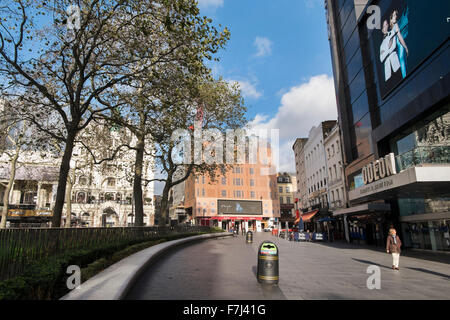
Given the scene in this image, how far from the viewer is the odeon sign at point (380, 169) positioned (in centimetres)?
1500

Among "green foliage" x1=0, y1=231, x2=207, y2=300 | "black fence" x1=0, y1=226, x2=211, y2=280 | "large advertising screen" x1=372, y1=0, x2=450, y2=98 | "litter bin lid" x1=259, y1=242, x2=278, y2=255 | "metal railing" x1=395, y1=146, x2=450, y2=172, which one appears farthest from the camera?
"large advertising screen" x1=372, y1=0, x2=450, y2=98

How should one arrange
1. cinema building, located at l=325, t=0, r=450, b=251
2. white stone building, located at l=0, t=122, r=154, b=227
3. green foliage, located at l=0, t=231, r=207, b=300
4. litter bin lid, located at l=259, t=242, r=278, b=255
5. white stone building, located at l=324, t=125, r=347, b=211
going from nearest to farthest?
green foliage, located at l=0, t=231, r=207, b=300, litter bin lid, located at l=259, t=242, r=278, b=255, cinema building, located at l=325, t=0, r=450, b=251, white stone building, located at l=324, t=125, r=347, b=211, white stone building, located at l=0, t=122, r=154, b=227

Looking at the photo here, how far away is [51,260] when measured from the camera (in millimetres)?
6926

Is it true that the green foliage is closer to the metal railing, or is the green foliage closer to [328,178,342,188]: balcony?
the metal railing

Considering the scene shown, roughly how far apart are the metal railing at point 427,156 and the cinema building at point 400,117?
1.5 inches

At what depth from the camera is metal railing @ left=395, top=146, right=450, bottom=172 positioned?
1405cm

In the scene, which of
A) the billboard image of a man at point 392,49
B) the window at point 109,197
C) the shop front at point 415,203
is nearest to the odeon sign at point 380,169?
the shop front at point 415,203

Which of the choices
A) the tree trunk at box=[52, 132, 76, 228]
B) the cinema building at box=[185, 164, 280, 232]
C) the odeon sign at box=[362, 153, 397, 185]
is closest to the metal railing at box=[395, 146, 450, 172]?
the odeon sign at box=[362, 153, 397, 185]

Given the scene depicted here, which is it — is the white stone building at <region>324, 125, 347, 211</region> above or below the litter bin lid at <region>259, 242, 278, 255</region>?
above

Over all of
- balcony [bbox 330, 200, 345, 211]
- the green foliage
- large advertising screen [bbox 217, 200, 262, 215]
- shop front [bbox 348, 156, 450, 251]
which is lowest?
the green foliage

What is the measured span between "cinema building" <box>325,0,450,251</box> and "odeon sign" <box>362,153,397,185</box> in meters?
0.05
